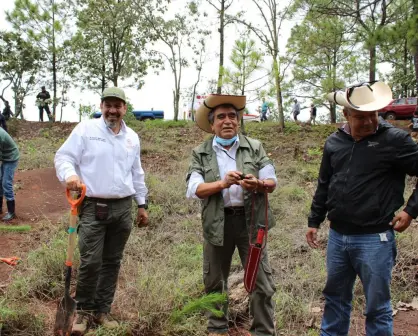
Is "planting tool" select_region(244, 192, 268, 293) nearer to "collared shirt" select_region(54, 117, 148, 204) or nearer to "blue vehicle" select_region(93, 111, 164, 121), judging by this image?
"collared shirt" select_region(54, 117, 148, 204)

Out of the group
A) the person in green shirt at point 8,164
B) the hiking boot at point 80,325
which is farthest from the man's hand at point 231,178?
the person in green shirt at point 8,164

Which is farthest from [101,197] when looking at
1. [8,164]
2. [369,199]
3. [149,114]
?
[149,114]

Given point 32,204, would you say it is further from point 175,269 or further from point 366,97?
point 366,97

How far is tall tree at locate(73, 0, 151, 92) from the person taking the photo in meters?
19.3

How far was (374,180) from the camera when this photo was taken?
2436mm

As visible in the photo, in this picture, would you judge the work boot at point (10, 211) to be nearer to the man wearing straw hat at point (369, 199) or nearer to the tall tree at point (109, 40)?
the man wearing straw hat at point (369, 199)

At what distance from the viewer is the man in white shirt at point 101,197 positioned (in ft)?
9.64

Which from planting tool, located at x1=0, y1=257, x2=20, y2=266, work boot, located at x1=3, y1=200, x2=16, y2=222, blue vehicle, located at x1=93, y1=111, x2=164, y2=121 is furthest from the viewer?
blue vehicle, located at x1=93, y1=111, x2=164, y2=121

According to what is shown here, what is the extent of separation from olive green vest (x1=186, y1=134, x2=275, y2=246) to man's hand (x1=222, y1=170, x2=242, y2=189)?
0.17 metres

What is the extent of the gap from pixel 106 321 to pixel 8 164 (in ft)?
13.7

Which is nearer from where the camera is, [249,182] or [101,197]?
[249,182]

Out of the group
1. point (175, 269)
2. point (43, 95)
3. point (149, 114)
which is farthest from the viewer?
point (149, 114)

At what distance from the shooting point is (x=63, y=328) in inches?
107

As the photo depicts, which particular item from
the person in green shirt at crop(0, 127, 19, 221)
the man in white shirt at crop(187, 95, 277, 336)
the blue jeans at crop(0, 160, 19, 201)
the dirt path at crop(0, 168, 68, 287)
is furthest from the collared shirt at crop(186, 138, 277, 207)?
the blue jeans at crop(0, 160, 19, 201)
